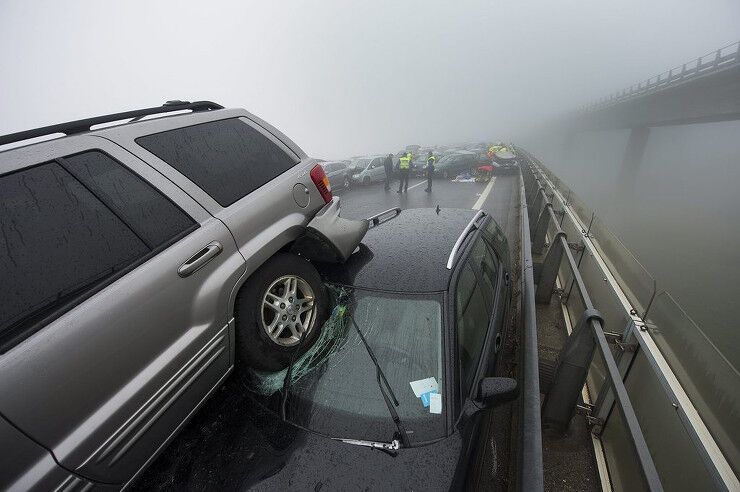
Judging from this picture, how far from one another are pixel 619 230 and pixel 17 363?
29.0 m

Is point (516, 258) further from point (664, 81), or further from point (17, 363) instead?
point (664, 81)

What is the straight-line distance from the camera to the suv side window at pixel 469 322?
2191mm

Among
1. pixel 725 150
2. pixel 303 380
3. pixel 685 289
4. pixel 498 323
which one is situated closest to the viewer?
pixel 303 380

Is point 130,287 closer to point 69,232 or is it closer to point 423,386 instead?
point 69,232

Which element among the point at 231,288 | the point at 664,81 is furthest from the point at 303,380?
the point at 664,81

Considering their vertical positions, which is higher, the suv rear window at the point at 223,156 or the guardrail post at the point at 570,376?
the suv rear window at the point at 223,156

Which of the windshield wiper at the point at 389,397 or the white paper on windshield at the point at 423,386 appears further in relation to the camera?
the white paper on windshield at the point at 423,386

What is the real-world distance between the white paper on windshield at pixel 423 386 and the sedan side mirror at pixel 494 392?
0.25m

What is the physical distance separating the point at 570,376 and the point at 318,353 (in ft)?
5.83

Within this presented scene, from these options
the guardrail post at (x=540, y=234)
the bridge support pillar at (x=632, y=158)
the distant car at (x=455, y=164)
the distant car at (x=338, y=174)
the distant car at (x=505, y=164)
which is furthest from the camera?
the bridge support pillar at (x=632, y=158)

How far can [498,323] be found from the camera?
2.90m

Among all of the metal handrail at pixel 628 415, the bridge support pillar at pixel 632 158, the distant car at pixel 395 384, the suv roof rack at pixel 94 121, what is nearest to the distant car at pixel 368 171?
the suv roof rack at pixel 94 121

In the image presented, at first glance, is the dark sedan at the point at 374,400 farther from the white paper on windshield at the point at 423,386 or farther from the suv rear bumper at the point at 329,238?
the suv rear bumper at the point at 329,238

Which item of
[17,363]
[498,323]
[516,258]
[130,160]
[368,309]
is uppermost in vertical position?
[130,160]
